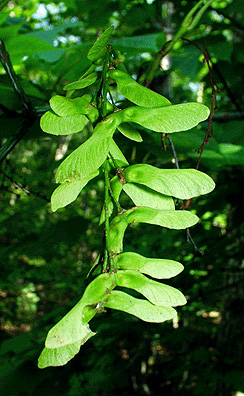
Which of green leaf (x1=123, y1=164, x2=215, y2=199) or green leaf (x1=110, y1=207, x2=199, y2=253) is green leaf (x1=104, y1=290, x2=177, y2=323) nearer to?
green leaf (x1=110, y1=207, x2=199, y2=253)

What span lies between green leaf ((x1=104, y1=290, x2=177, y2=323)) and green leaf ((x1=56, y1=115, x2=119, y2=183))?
18cm

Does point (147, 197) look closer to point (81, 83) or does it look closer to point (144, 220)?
point (144, 220)

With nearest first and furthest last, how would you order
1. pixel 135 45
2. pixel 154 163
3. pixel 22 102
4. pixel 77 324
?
1. pixel 77 324
2. pixel 22 102
3. pixel 135 45
4. pixel 154 163

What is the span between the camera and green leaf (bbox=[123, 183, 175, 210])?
0.57 meters

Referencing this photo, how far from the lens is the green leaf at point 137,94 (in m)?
0.54

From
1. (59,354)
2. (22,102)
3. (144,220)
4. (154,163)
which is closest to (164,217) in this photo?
(144,220)

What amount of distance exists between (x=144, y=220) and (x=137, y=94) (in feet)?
0.69

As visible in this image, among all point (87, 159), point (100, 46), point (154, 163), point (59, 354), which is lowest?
point (154, 163)

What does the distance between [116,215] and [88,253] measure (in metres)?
9.33

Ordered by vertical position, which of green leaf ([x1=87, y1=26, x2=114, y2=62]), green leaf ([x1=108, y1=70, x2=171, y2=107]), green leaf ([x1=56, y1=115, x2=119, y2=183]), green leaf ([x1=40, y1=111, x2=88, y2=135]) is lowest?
green leaf ([x1=56, y1=115, x2=119, y2=183])

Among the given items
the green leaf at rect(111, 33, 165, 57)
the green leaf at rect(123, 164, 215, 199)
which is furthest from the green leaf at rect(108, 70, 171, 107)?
the green leaf at rect(111, 33, 165, 57)

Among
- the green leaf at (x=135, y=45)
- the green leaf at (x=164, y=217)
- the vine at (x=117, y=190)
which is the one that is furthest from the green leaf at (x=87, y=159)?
the green leaf at (x=135, y=45)

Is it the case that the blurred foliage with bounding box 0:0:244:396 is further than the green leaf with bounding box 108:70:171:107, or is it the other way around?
the blurred foliage with bounding box 0:0:244:396

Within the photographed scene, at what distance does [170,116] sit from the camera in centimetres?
53
